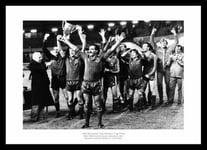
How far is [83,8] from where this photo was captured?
356 centimetres

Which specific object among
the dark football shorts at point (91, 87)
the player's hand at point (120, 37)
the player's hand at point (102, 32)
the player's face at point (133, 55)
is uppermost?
the player's hand at point (102, 32)

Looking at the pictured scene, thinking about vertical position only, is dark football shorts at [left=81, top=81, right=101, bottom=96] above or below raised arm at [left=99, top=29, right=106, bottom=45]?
below

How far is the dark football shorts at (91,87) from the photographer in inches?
139

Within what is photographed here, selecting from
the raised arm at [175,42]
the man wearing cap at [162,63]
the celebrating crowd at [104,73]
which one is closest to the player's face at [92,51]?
the celebrating crowd at [104,73]

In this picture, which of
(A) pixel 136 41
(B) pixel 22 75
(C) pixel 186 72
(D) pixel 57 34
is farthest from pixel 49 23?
(C) pixel 186 72

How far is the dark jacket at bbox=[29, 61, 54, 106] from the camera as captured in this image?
3.57m

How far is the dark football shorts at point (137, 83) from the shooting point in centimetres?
360

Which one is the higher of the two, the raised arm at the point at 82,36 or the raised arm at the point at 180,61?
the raised arm at the point at 82,36

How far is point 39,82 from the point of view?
3.58 meters

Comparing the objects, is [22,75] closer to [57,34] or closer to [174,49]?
[57,34]

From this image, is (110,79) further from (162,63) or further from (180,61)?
(180,61)

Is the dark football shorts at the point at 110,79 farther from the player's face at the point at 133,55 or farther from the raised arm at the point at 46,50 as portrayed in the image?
the raised arm at the point at 46,50

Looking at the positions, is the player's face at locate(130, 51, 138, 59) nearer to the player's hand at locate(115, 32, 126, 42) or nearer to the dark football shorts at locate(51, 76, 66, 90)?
the player's hand at locate(115, 32, 126, 42)

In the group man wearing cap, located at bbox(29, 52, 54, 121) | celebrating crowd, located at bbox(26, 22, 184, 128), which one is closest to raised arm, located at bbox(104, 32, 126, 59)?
celebrating crowd, located at bbox(26, 22, 184, 128)
